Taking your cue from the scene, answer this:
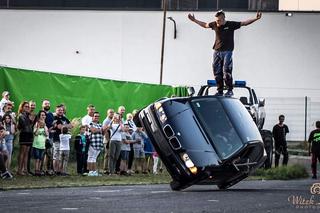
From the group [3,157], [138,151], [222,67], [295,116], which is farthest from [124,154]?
[295,116]

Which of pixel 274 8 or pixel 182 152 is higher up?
pixel 274 8

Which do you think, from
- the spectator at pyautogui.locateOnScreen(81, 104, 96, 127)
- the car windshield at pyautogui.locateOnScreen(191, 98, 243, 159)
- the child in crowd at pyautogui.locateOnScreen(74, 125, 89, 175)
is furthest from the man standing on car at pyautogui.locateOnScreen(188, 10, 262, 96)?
the spectator at pyautogui.locateOnScreen(81, 104, 96, 127)

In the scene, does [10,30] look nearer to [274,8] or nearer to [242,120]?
[274,8]

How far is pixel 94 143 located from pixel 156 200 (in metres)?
9.12

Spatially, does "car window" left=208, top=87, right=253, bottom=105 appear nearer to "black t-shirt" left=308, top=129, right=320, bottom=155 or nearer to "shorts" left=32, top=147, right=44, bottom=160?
"black t-shirt" left=308, top=129, right=320, bottom=155

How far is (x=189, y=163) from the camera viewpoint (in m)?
17.5

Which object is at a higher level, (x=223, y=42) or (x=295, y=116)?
(x=223, y=42)

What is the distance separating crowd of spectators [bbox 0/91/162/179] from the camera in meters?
22.6

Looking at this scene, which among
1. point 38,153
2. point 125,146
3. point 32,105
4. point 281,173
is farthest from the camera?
point 125,146

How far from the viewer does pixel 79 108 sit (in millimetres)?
27375

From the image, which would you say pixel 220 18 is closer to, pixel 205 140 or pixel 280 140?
pixel 205 140

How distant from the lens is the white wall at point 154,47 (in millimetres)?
53719

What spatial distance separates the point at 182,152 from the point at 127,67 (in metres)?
37.7

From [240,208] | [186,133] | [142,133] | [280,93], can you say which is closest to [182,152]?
[186,133]
